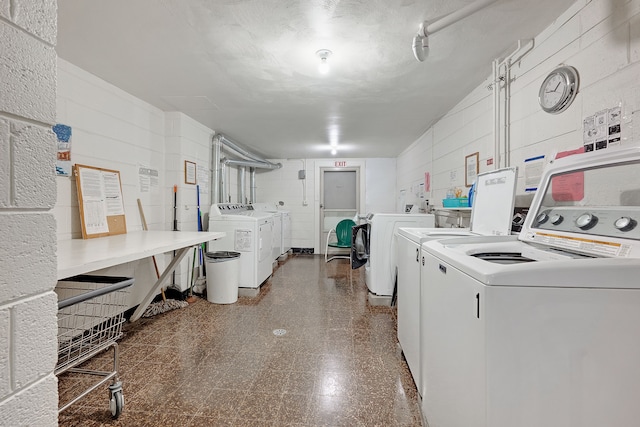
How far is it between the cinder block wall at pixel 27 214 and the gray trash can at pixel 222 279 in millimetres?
2579

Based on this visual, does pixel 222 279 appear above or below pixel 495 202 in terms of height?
below

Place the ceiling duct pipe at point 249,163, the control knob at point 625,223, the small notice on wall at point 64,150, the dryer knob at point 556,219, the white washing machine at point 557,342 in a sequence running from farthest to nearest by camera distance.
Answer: the ceiling duct pipe at point 249,163, the small notice on wall at point 64,150, the dryer knob at point 556,219, the control knob at point 625,223, the white washing machine at point 557,342

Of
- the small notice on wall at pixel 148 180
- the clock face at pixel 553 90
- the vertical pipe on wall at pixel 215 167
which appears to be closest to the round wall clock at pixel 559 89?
the clock face at pixel 553 90

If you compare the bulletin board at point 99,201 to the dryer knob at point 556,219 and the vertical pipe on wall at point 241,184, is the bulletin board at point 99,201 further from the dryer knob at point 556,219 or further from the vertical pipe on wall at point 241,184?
the dryer knob at point 556,219

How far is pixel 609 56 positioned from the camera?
1328mm

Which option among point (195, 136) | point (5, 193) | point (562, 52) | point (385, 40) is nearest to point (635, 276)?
point (5, 193)

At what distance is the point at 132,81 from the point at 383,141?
3.48m

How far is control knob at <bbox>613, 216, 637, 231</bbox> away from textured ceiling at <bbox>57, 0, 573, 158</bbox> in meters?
1.26

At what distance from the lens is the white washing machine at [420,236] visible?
1.58m

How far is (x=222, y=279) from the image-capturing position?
3.15m

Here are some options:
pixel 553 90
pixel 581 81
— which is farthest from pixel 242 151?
pixel 581 81

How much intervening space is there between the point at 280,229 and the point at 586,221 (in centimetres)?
442

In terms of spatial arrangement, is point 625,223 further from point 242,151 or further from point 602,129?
point 242,151

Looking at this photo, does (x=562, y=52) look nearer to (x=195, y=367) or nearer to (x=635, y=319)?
(x=635, y=319)
